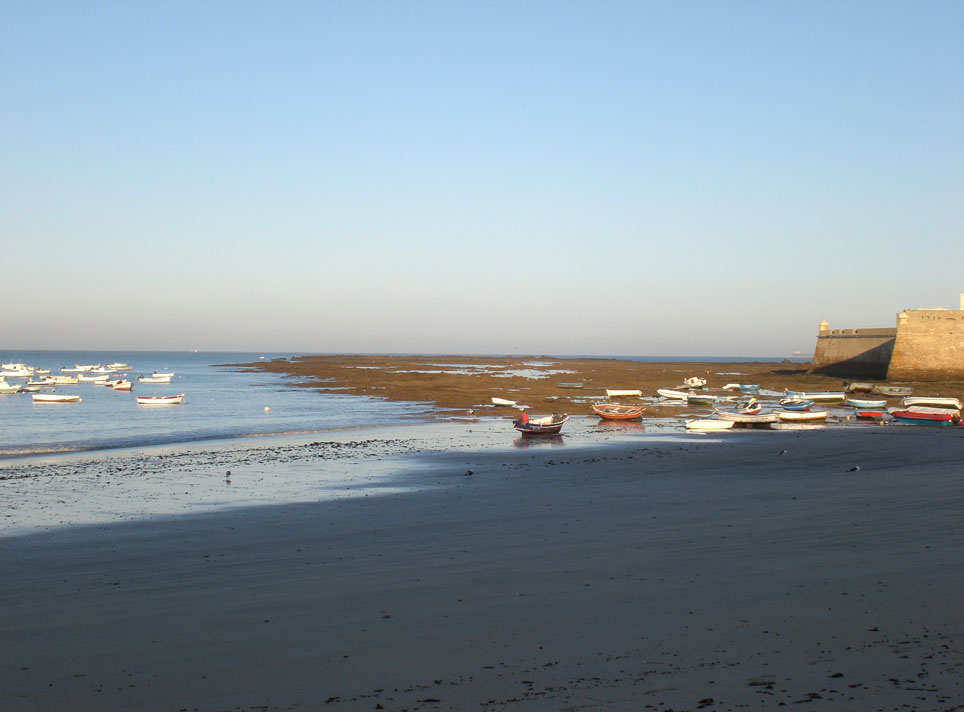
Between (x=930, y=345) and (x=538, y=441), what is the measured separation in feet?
154

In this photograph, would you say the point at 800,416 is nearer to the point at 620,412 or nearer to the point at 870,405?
the point at 870,405

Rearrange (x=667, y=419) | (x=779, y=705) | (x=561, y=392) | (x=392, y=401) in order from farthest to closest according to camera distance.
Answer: (x=561, y=392) → (x=392, y=401) → (x=667, y=419) → (x=779, y=705)

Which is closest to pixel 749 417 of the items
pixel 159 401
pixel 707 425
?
pixel 707 425

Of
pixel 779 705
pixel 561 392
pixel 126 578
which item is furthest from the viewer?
pixel 561 392

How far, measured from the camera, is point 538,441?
103ft

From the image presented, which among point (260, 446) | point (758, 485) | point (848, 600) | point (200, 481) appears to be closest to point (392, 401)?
point (260, 446)

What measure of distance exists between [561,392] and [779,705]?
188ft

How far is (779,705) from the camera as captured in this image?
6383 millimetres

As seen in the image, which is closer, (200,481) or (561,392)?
(200,481)

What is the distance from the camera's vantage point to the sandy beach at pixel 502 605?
6.93 m

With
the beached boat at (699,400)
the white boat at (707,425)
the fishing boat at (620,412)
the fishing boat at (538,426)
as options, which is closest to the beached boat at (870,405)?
the beached boat at (699,400)

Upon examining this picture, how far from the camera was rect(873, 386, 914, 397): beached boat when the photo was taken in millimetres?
54609

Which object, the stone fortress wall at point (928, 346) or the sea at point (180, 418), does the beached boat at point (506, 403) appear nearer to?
the sea at point (180, 418)

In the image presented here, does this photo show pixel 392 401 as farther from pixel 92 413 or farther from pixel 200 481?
pixel 200 481
